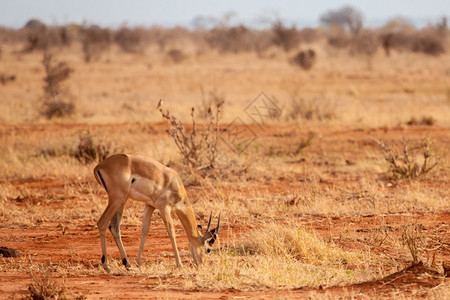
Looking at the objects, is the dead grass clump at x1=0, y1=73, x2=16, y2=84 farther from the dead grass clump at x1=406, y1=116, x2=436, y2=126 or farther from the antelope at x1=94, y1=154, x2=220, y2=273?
the antelope at x1=94, y1=154, x2=220, y2=273

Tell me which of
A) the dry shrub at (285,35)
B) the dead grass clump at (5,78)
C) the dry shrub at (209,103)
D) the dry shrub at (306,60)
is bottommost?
the dry shrub at (209,103)

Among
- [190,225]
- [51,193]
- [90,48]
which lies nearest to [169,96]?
[51,193]

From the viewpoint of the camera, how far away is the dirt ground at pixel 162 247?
227 inches

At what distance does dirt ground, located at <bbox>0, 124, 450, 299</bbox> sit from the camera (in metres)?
5.77

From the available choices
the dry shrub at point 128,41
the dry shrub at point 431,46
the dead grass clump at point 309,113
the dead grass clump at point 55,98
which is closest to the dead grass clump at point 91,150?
the dead grass clump at point 55,98

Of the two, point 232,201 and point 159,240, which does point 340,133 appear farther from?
point 159,240

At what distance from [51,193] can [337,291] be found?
669cm

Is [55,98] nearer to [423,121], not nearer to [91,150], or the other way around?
[91,150]

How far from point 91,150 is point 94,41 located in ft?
119

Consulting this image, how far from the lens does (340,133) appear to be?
1644 centimetres

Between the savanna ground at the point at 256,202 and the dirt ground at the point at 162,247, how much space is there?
26 mm

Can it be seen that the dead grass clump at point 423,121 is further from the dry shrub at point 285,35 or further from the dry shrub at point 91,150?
the dry shrub at point 285,35

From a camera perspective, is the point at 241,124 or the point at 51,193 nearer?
the point at 51,193

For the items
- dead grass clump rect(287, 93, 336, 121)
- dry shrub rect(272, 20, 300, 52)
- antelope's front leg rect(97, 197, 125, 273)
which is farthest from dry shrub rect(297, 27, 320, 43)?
antelope's front leg rect(97, 197, 125, 273)
